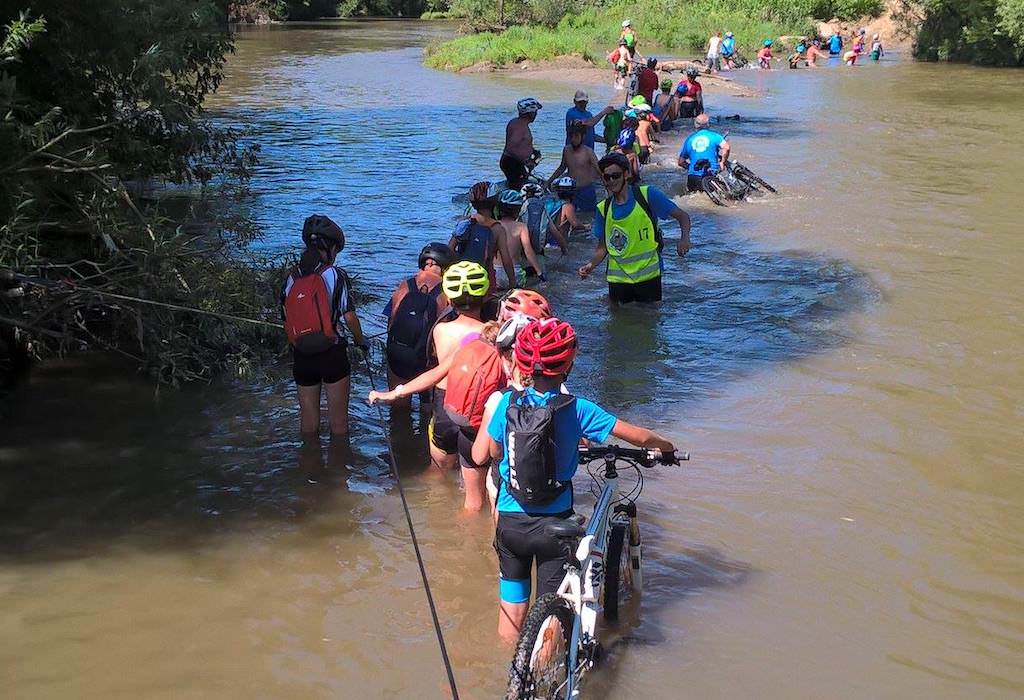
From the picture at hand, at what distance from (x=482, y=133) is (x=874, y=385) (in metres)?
16.5

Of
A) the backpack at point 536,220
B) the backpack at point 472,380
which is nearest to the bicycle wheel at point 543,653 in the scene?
the backpack at point 472,380

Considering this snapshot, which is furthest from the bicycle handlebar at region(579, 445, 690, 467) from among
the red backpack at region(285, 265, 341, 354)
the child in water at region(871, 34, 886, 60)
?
the child in water at region(871, 34, 886, 60)

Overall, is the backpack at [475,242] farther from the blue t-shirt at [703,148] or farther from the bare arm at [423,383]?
the blue t-shirt at [703,148]

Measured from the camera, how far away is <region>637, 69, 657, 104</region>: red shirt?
75.8ft

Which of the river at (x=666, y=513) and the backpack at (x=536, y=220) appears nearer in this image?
the river at (x=666, y=513)

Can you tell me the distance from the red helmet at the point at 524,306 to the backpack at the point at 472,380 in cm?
40

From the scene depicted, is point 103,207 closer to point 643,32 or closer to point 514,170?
point 514,170

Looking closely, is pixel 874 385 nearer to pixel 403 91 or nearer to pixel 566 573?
pixel 566 573

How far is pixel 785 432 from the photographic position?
27.1 ft

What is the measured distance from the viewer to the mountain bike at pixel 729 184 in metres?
16.3

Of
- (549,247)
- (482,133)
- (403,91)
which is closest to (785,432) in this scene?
(549,247)

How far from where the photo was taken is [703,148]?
1620 cm

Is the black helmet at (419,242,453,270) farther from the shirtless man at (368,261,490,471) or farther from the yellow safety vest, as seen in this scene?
the yellow safety vest

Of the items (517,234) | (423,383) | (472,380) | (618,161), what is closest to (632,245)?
(618,161)
